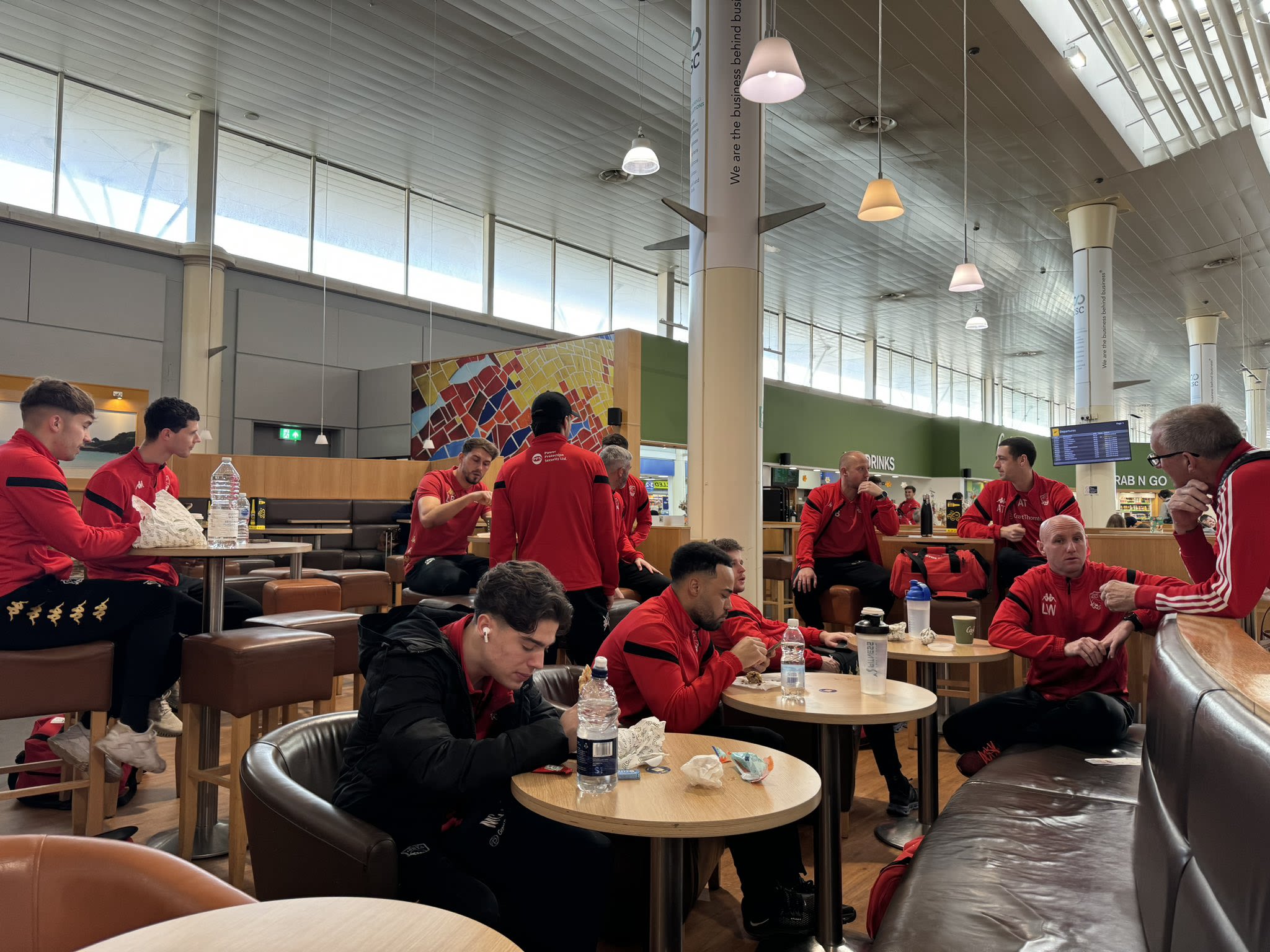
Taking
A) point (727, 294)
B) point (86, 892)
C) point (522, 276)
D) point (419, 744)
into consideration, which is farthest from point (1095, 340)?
point (86, 892)

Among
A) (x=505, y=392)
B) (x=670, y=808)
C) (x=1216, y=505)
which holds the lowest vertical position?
(x=670, y=808)

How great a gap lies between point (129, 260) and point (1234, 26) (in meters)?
12.0

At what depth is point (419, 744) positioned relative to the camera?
1740 mm

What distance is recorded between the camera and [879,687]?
276 cm

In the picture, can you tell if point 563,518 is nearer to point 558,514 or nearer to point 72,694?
point 558,514

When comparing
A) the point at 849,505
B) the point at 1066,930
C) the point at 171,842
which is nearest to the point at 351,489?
the point at 849,505

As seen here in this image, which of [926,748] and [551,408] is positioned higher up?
[551,408]

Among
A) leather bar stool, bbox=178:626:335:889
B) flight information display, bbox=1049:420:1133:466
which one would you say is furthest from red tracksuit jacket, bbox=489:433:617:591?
flight information display, bbox=1049:420:1133:466

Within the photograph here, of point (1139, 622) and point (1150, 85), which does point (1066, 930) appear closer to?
point (1139, 622)

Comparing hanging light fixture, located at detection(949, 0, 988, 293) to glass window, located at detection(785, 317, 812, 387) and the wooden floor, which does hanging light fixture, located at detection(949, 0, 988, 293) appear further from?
glass window, located at detection(785, 317, 812, 387)

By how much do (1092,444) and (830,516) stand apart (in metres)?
5.50

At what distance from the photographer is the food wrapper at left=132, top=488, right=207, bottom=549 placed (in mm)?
3068

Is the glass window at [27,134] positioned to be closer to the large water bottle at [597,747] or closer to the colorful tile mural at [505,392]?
the colorful tile mural at [505,392]

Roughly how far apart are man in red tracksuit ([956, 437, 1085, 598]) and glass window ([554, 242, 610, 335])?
34.1 ft
